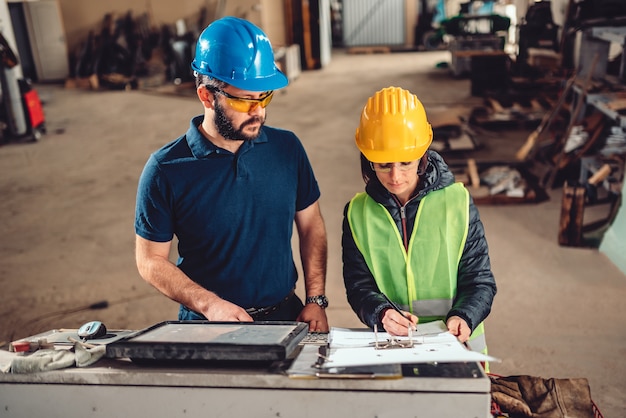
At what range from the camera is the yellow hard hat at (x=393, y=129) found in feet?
6.31

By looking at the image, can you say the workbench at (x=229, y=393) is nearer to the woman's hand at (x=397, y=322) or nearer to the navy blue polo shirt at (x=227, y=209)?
the woman's hand at (x=397, y=322)

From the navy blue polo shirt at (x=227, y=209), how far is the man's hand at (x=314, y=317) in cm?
11

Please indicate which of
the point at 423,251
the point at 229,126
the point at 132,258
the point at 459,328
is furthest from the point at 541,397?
the point at 132,258

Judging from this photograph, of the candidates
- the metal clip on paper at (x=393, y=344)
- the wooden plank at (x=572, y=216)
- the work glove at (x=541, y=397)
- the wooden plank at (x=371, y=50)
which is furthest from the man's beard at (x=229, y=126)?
the wooden plank at (x=371, y=50)

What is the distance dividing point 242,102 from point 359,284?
0.71 m

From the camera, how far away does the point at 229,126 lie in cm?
201

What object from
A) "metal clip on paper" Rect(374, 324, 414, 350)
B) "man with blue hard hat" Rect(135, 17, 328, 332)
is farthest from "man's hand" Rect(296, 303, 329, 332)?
"metal clip on paper" Rect(374, 324, 414, 350)

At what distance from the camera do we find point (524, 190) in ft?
20.3

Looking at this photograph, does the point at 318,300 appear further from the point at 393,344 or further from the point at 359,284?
the point at 393,344

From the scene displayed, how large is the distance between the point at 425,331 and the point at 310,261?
838 millimetres

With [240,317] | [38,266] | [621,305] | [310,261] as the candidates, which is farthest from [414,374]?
[38,266]

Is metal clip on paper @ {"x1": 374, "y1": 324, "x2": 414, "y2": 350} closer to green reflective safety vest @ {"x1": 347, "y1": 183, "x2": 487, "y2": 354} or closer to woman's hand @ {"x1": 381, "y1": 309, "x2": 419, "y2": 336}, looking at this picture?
woman's hand @ {"x1": 381, "y1": 309, "x2": 419, "y2": 336}

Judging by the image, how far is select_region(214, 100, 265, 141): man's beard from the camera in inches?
78.8

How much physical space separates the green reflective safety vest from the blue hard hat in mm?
550
